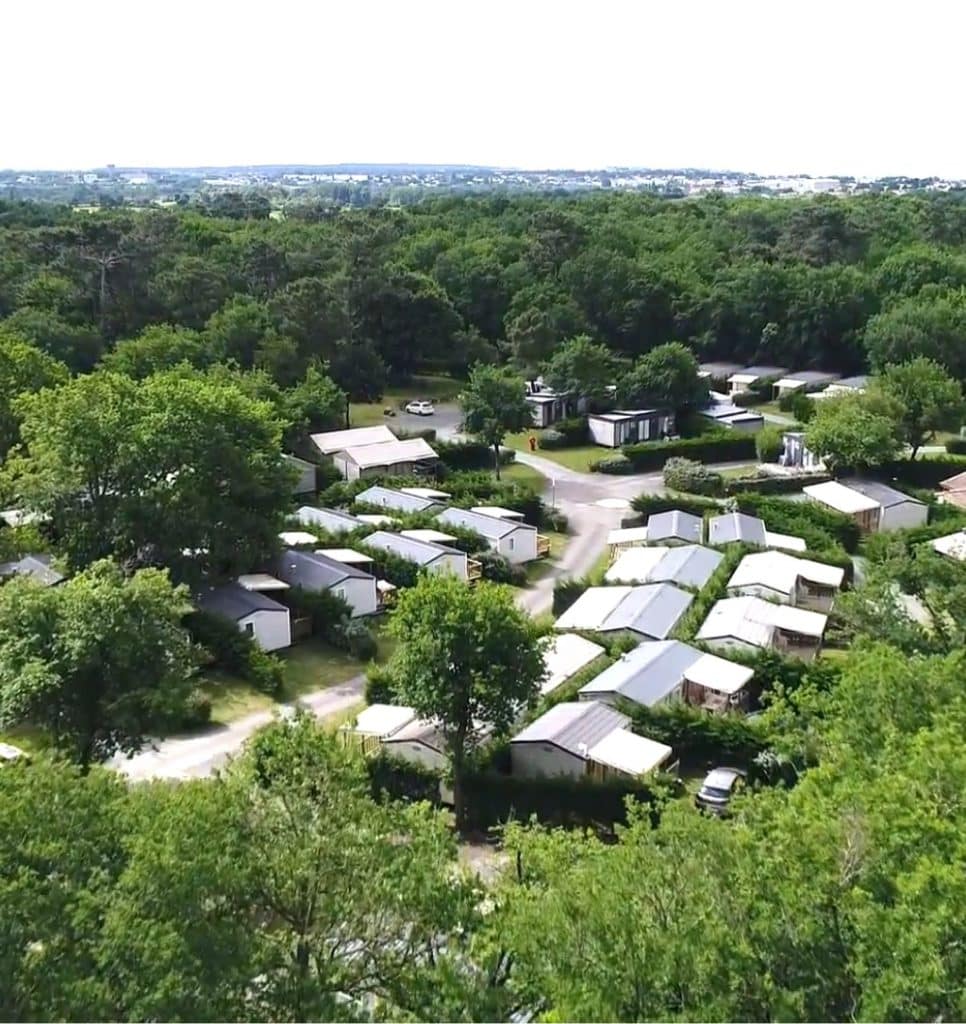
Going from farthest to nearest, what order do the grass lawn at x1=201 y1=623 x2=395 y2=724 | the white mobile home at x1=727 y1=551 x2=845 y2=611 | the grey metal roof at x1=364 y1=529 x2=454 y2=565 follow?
the grey metal roof at x1=364 y1=529 x2=454 y2=565, the white mobile home at x1=727 y1=551 x2=845 y2=611, the grass lawn at x1=201 y1=623 x2=395 y2=724

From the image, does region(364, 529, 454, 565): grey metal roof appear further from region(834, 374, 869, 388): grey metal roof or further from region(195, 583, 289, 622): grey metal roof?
region(834, 374, 869, 388): grey metal roof

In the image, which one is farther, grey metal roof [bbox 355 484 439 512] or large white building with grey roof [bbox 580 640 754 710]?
grey metal roof [bbox 355 484 439 512]

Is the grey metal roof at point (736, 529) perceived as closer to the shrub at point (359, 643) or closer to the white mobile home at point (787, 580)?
the white mobile home at point (787, 580)

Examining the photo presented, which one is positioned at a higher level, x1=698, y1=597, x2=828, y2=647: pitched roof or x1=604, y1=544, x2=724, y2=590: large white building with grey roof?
x1=698, y1=597, x2=828, y2=647: pitched roof

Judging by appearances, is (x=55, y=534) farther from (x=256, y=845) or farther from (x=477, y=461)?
(x=477, y=461)

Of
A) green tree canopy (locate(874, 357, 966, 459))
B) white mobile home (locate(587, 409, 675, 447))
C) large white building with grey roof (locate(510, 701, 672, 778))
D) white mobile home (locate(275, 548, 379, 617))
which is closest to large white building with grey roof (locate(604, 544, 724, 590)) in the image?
white mobile home (locate(275, 548, 379, 617))

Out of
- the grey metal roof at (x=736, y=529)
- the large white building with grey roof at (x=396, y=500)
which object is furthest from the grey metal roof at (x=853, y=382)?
the large white building with grey roof at (x=396, y=500)

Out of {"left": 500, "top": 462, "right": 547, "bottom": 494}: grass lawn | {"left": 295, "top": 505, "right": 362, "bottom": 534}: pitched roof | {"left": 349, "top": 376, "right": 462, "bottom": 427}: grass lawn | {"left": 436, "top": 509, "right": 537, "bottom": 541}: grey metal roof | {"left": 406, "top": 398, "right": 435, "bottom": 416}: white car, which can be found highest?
{"left": 436, "top": 509, "right": 537, "bottom": 541}: grey metal roof

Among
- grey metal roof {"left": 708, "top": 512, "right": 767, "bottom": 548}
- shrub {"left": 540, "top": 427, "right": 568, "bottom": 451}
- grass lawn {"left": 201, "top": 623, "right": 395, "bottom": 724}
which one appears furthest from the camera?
shrub {"left": 540, "top": 427, "right": 568, "bottom": 451}
